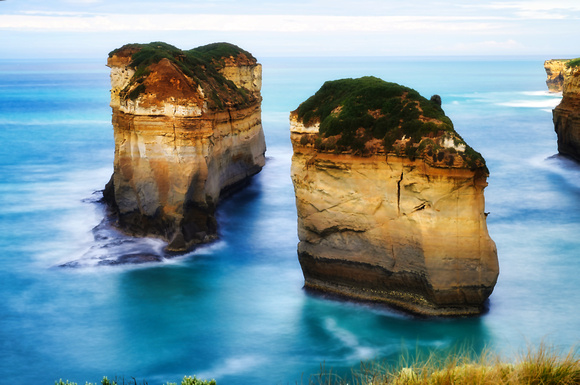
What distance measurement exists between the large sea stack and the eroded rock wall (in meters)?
Answer: 24.3

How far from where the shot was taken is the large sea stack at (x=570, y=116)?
1623 inches

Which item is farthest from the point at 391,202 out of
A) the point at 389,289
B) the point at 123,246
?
the point at 123,246

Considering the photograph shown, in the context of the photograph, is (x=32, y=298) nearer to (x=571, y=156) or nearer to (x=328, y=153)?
(x=328, y=153)

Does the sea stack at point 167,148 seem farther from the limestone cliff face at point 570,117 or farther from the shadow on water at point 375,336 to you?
the limestone cliff face at point 570,117

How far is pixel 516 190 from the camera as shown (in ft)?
131

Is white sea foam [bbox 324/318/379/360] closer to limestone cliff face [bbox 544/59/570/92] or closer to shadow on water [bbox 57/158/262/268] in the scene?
shadow on water [bbox 57/158/262/268]

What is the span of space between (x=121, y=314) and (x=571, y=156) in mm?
33090

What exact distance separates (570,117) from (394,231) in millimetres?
25199

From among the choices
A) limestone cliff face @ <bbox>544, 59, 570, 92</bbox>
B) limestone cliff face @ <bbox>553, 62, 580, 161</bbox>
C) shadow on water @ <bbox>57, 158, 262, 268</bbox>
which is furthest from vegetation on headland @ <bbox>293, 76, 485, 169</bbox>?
limestone cliff face @ <bbox>544, 59, 570, 92</bbox>

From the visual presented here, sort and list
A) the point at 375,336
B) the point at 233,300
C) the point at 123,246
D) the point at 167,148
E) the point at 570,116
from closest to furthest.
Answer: the point at 375,336, the point at 233,300, the point at 167,148, the point at 123,246, the point at 570,116

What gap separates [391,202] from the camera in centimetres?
2145

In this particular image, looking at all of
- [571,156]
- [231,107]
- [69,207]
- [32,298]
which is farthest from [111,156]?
[571,156]

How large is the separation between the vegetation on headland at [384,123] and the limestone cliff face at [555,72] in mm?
63472

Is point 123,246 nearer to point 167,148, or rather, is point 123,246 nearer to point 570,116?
point 167,148
